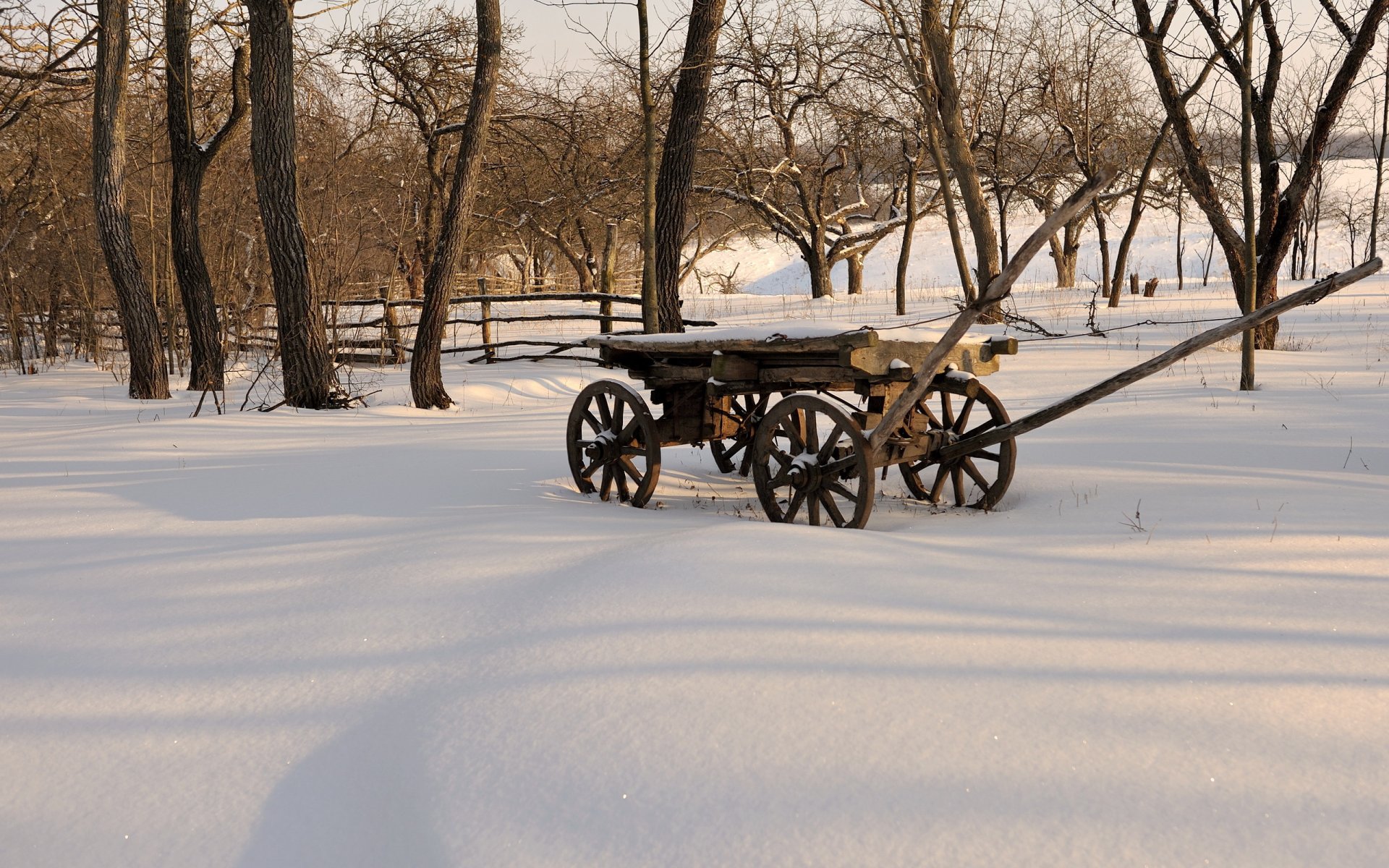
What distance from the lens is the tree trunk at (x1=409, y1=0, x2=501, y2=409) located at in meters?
11.0

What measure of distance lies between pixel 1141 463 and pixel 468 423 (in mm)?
6005

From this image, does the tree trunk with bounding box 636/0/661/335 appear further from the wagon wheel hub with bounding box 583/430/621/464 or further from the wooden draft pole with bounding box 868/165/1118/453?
the wooden draft pole with bounding box 868/165/1118/453

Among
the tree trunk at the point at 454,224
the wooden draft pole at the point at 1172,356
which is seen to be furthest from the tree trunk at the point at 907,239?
the wooden draft pole at the point at 1172,356

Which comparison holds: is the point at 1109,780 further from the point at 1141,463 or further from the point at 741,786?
the point at 1141,463

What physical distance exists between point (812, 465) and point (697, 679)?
2.47 meters

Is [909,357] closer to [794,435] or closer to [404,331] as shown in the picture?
[794,435]

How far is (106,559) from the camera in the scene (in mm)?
4578

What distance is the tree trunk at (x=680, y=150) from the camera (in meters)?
10.7

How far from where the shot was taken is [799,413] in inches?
241

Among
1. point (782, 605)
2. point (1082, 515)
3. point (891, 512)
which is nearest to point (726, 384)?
point (891, 512)

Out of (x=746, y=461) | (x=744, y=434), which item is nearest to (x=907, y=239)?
(x=746, y=461)

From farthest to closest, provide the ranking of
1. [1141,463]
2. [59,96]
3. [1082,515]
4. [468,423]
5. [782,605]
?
1. [59,96]
2. [468,423]
3. [1141,463]
4. [1082,515]
5. [782,605]

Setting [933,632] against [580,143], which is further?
[580,143]

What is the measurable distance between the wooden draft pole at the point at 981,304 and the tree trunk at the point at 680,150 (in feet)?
21.7
